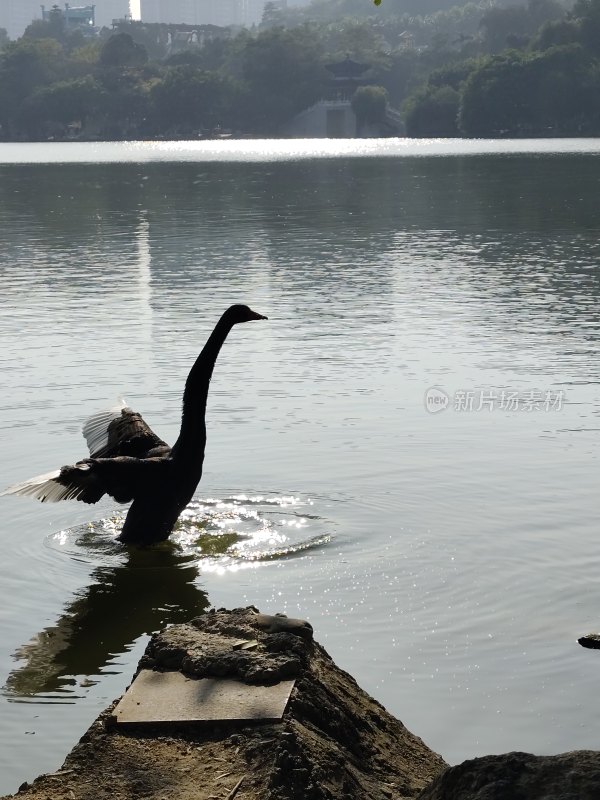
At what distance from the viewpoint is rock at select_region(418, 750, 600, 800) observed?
406 cm

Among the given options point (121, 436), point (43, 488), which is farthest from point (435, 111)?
point (43, 488)

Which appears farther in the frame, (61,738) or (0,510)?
(0,510)

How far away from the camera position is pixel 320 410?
535 inches

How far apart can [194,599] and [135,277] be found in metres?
18.2

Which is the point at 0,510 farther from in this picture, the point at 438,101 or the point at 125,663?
the point at 438,101

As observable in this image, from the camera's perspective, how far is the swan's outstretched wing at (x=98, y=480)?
8195 mm

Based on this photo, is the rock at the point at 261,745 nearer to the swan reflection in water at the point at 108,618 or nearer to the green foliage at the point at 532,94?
the swan reflection in water at the point at 108,618

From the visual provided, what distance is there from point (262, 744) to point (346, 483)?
607cm

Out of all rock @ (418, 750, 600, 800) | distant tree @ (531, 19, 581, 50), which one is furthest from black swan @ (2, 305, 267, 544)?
distant tree @ (531, 19, 581, 50)

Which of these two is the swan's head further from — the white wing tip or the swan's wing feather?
the white wing tip

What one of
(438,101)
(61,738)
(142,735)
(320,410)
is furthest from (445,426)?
(438,101)

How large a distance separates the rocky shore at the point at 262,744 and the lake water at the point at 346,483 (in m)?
0.78

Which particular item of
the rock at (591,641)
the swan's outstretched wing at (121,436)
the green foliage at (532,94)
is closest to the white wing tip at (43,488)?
the swan's outstretched wing at (121,436)

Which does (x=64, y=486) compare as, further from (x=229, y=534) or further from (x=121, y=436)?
(x=229, y=534)
